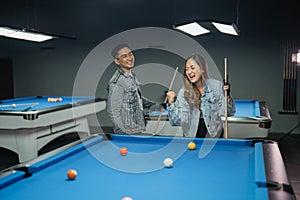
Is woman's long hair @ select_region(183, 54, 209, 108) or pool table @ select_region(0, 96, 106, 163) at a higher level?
woman's long hair @ select_region(183, 54, 209, 108)

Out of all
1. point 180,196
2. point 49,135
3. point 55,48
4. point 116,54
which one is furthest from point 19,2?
point 180,196

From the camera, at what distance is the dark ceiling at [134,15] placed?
6.32 metres

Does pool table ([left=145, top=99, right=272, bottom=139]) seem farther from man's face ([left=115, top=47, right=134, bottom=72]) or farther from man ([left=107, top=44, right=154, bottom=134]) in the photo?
man's face ([left=115, top=47, right=134, bottom=72])

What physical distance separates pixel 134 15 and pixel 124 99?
411cm

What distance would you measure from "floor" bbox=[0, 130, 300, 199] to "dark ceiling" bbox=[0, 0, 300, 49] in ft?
6.03

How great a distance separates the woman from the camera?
2967mm

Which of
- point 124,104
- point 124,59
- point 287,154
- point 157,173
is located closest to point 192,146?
point 157,173

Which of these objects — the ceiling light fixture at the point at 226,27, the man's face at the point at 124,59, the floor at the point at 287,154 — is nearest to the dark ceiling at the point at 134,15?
the floor at the point at 287,154

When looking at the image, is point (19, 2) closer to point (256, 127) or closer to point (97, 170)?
point (256, 127)

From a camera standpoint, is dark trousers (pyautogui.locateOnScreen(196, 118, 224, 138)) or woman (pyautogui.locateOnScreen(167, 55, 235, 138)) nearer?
woman (pyautogui.locateOnScreen(167, 55, 235, 138))

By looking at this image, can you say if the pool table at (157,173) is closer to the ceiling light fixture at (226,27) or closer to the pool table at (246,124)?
the pool table at (246,124)

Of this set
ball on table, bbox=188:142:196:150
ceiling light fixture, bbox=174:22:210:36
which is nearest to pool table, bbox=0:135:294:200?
ball on table, bbox=188:142:196:150

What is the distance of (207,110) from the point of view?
118 inches

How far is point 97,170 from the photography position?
6.29 feet
